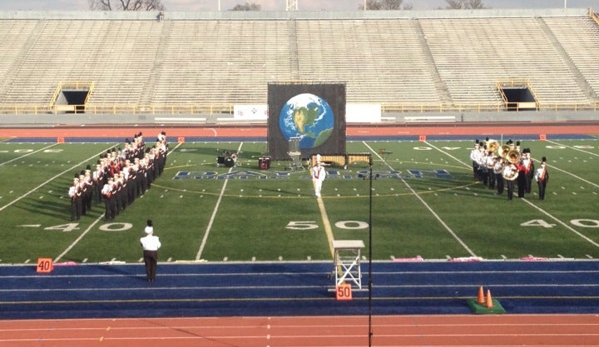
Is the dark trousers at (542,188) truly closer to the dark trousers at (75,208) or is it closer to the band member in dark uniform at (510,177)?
the band member in dark uniform at (510,177)

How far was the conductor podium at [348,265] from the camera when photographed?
14.7 m

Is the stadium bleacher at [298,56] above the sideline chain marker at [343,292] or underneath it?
above

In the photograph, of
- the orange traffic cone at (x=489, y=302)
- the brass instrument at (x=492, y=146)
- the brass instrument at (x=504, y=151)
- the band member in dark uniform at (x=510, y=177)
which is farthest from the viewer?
the brass instrument at (x=492, y=146)

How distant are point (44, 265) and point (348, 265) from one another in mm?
5756

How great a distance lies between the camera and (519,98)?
60.1m

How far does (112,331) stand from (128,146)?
15.7 m

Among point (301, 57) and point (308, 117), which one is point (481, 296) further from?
point (301, 57)

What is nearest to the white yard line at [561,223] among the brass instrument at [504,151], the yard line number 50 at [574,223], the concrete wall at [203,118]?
the yard line number 50 at [574,223]

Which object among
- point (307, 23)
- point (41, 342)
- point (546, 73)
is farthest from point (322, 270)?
point (307, 23)

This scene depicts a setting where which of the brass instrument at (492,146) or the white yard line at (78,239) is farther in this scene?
the brass instrument at (492,146)

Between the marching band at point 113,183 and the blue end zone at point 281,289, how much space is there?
479cm

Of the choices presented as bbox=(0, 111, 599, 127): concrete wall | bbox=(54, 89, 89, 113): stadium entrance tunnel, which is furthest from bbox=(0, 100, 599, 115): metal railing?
bbox=(0, 111, 599, 127): concrete wall

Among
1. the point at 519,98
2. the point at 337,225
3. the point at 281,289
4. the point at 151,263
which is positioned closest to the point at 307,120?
the point at 337,225

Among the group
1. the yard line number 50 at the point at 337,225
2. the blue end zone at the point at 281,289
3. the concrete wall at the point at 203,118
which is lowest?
the blue end zone at the point at 281,289
